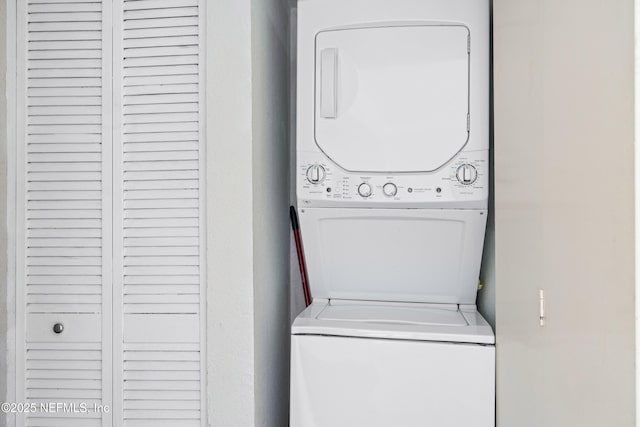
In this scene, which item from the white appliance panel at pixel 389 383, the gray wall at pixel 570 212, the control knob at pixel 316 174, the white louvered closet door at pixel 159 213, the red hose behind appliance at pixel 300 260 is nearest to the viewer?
the gray wall at pixel 570 212

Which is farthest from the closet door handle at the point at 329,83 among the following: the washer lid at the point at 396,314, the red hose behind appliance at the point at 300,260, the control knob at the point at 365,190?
the washer lid at the point at 396,314

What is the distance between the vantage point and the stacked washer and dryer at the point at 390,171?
153 cm

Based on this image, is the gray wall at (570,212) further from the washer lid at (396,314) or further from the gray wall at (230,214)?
the gray wall at (230,214)

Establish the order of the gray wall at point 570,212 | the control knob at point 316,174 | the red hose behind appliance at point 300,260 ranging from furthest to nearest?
the red hose behind appliance at point 300,260 → the control knob at point 316,174 → the gray wall at point 570,212

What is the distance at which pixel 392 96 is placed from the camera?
65.7 inches

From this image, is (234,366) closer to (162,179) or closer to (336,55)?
(162,179)

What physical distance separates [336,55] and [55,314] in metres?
1.37

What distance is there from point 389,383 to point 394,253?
20.1 inches

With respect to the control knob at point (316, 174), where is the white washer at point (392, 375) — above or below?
below

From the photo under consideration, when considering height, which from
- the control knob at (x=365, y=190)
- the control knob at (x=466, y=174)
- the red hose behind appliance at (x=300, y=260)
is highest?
the control knob at (x=466, y=174)

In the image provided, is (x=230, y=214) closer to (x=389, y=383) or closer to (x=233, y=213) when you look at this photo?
(x=233, y=213)

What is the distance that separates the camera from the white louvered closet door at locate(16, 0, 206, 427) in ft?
5.22

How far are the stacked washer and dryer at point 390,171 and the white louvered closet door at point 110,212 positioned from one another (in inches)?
16.2

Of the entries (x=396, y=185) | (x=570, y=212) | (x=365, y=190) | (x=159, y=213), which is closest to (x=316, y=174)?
(x=365, y=190)
